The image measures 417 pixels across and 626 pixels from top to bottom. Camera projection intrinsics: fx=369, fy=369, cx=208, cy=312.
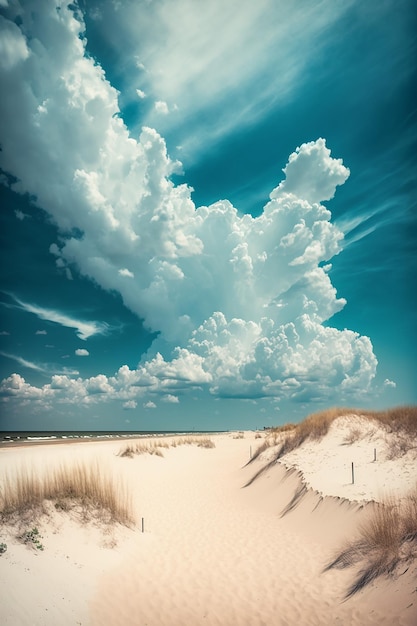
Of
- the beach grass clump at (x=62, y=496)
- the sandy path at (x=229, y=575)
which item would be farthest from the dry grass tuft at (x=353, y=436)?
the beach grass clump at (x=62, y=496)

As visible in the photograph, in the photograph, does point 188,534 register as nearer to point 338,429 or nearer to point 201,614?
point 201,614

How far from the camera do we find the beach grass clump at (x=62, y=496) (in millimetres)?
8930

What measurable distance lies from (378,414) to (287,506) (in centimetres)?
750

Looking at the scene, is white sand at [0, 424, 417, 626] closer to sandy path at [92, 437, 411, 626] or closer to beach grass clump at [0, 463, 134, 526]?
sandy path at [92, 437, 411, 626]

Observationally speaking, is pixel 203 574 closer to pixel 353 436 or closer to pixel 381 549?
pixel 381 549

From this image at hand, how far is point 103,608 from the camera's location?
22.9 ft

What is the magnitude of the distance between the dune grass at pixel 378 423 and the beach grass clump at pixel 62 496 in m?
10.5

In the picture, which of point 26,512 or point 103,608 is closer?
point 103,608

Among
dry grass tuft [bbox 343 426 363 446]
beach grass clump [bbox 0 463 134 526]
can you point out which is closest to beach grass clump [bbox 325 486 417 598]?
beach grass clump [bbox 0 463 134 526]

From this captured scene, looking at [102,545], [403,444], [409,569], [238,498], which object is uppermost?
[403,444]

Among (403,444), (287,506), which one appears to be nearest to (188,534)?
(287,506)

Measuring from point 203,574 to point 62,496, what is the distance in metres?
4.21

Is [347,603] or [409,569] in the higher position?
[409,569]

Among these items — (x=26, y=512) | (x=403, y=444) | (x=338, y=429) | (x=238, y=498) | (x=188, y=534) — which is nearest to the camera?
(x=26, y=512)
